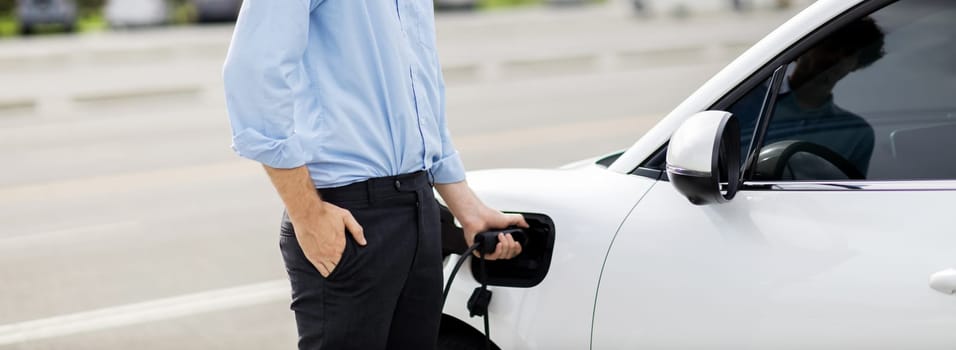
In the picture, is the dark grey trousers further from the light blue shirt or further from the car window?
the car window

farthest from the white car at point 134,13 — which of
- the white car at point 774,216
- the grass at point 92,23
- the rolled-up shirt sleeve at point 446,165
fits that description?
the rolled-up shirt sleeve at point 446,165

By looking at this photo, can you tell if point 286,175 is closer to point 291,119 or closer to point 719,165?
point 291,119

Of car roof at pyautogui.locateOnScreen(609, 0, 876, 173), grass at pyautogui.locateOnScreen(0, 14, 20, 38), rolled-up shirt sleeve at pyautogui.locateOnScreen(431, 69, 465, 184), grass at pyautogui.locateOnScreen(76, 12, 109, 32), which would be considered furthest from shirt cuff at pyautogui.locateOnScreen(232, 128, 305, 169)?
grass at pyautogui.locateOnScreen(76, 12, 109, 32)

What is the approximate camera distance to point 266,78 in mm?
1999

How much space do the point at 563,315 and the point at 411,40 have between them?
2.28 ft

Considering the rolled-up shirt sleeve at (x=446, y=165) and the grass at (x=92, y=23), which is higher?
the rolled-up shirt sleeve at (x=446, y=165)

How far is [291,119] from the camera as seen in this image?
205cm

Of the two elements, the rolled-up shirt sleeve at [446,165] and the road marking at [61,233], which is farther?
the road marking at [61,233]

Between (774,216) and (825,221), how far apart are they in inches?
4.0

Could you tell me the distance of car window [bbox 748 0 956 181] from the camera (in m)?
2.46

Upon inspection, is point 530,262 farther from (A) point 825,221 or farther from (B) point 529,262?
(A) point 825,221

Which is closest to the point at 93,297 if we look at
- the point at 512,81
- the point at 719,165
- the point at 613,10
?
the point at 719,165

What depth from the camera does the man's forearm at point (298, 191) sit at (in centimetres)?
205

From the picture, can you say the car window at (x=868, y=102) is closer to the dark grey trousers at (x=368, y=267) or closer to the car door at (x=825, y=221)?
the car door at (x=825, y=221)
